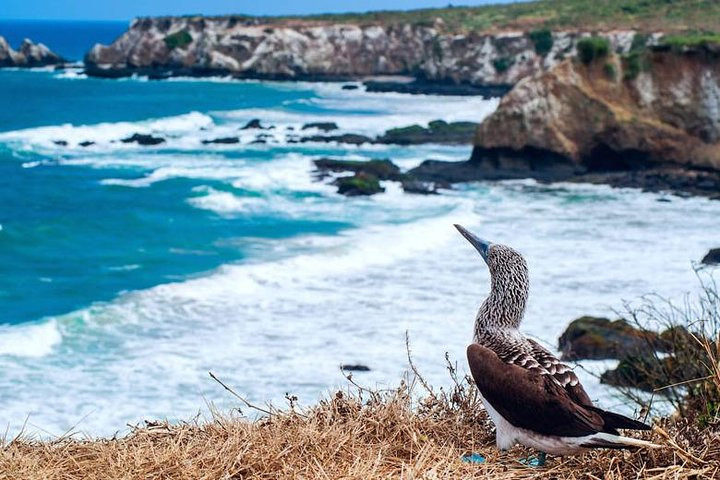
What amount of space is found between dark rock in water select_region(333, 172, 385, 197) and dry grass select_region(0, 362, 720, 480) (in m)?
29.2

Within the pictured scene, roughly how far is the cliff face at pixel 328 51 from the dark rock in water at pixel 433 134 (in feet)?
84.8

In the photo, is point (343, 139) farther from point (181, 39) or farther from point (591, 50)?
point (181, 39)

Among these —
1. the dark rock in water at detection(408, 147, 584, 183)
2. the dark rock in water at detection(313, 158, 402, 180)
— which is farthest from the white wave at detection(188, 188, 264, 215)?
the dark rock in water at detection(408, 147, 584, 183)

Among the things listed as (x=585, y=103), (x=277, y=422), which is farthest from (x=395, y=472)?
(x=585, y=103)

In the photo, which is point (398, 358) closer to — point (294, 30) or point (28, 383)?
point (28, 383)

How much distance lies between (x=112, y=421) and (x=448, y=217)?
1744 cm

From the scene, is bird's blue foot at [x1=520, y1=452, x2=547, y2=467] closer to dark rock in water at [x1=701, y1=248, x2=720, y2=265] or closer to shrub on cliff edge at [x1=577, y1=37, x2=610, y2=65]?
dark rock in water at [x1=701, y1=248, x2=720, y2=265]

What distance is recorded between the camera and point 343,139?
49344 mm

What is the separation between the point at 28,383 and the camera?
53.4 ft

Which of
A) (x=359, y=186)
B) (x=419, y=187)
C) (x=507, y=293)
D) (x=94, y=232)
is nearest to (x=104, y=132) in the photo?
(x=359, y=186)

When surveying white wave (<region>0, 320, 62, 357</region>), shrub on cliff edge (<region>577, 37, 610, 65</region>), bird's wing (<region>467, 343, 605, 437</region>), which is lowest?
white wave (<region>0, 320, 62, 357</region>)

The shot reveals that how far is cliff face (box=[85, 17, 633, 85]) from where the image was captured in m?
77.8

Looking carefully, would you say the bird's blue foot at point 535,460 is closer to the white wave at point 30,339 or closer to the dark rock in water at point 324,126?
the white wave at point 30,339

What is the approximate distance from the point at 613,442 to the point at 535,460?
0.62 meters
